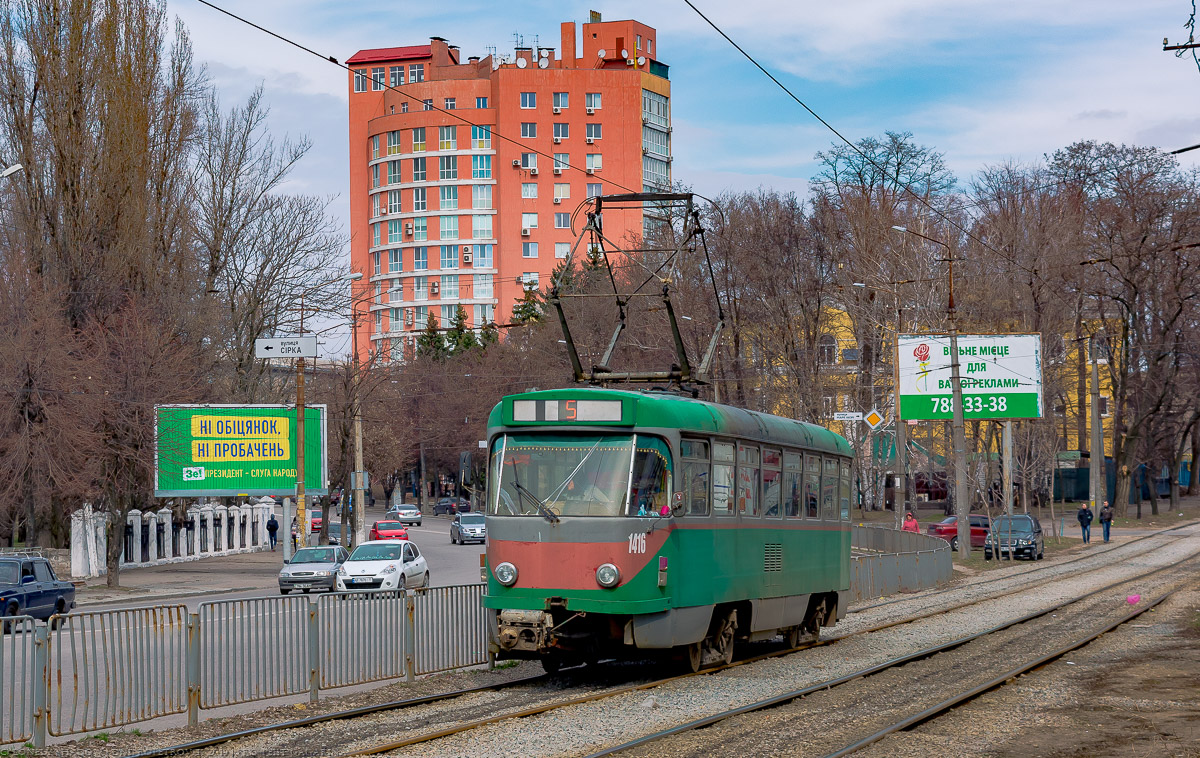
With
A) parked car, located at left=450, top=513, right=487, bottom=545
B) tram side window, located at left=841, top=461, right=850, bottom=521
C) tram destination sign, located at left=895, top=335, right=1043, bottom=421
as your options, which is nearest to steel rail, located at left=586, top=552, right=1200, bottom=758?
tram side window, located at left=841, top=461, right=850, bottom=521

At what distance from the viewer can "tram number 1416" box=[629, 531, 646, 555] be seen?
44.3ft

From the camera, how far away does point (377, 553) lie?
103 ft

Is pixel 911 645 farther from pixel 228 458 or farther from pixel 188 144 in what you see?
pixel 188 144

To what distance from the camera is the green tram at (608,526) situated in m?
13.5

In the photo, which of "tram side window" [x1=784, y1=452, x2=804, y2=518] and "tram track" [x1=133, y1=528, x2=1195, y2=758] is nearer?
"tram track" [x1=133, y1=528, x2=1195, y2=758]

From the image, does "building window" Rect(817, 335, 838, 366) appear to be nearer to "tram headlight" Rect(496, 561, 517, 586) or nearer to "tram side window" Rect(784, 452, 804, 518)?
"tram side window" Rect(784, 452, 804, 518)

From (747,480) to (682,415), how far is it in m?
2.09

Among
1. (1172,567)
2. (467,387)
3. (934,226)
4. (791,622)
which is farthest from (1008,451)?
Answer: (467,387)

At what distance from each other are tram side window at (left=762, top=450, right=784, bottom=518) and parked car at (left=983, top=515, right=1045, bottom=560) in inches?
1017

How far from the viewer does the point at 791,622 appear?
17.4 meters

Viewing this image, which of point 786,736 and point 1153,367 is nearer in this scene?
point 786,736

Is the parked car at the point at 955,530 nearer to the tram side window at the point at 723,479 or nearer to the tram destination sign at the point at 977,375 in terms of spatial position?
the tram destination sign at the point at 977,375

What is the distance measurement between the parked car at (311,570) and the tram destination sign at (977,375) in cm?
1956

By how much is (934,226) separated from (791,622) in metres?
39.6
